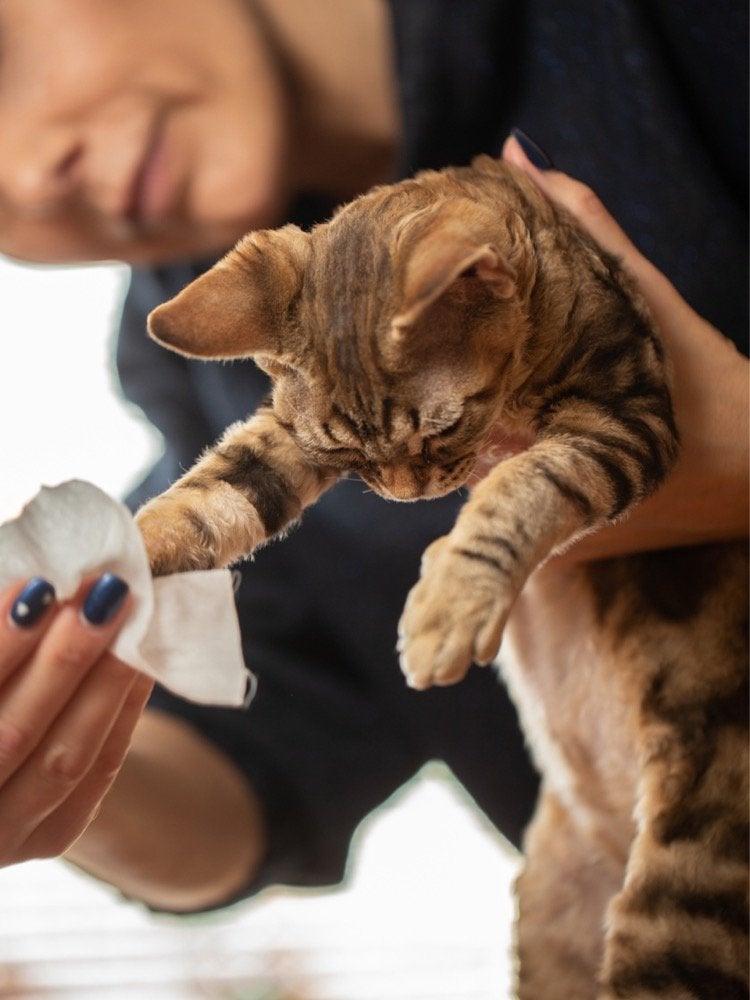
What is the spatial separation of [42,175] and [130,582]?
0.24 meters

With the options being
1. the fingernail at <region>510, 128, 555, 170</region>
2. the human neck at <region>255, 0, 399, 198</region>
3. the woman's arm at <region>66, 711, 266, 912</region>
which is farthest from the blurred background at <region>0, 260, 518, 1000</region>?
the fingernail at <region>510, 128, 555, 170</region>

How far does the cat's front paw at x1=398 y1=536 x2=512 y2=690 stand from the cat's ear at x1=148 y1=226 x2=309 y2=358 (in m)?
0.17

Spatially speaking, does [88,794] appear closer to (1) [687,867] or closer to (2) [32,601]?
(2) [32,601]

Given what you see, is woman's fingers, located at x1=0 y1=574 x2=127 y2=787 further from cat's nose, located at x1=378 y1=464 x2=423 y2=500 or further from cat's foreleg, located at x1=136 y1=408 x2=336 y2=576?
cat's nose, located at x1=378 y1=464 x2=423 y2=500

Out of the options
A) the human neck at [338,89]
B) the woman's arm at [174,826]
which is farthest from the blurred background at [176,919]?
the human neck at [338,89]

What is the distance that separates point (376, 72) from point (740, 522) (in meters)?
0.43

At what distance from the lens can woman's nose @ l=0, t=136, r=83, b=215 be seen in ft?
1.74

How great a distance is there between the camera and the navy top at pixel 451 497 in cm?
65

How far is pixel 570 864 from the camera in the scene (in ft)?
2.49

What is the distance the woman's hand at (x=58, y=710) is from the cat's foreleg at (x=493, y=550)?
0.14m

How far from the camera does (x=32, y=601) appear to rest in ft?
1.45

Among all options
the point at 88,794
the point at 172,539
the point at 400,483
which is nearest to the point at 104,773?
the point at 88,794

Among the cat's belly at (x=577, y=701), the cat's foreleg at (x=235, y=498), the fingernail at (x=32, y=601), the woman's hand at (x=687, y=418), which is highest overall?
the fingernail at (x=32, y=601)

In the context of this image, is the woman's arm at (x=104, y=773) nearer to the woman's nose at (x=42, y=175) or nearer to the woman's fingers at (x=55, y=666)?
the woman's fingers at (x=55, y=666)
